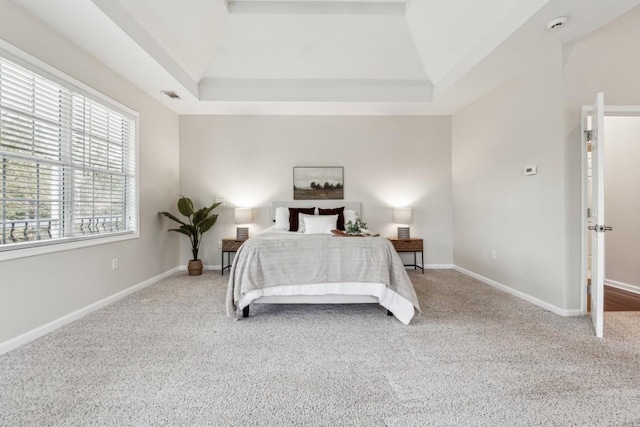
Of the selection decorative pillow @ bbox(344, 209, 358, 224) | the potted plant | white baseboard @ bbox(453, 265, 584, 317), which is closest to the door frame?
white baseboard @ bbox(453, 265, 584, 317)

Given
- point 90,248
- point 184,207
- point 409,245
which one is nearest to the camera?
point 90,248

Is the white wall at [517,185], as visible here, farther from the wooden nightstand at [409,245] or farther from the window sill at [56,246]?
the window sill at [56,246]

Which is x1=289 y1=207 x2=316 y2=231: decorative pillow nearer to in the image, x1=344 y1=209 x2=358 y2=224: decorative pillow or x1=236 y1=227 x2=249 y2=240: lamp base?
x1=344 y1=209 x2=358 y2=224: decorative pillow

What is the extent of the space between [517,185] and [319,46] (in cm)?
304

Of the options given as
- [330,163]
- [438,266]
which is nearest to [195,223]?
[330,163]

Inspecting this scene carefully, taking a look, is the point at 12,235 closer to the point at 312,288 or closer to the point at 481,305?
the point at 312,288

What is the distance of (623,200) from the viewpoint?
144 inches

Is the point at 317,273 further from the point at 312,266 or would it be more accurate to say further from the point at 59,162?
the point at 59,162

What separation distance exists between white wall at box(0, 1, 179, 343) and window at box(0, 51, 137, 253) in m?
0.17

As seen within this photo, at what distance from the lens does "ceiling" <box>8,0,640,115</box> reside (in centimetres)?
257

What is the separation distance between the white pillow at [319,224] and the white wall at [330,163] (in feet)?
2.85

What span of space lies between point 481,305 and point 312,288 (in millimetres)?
1862

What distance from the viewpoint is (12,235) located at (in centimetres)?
221

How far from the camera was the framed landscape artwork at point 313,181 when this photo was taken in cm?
503
